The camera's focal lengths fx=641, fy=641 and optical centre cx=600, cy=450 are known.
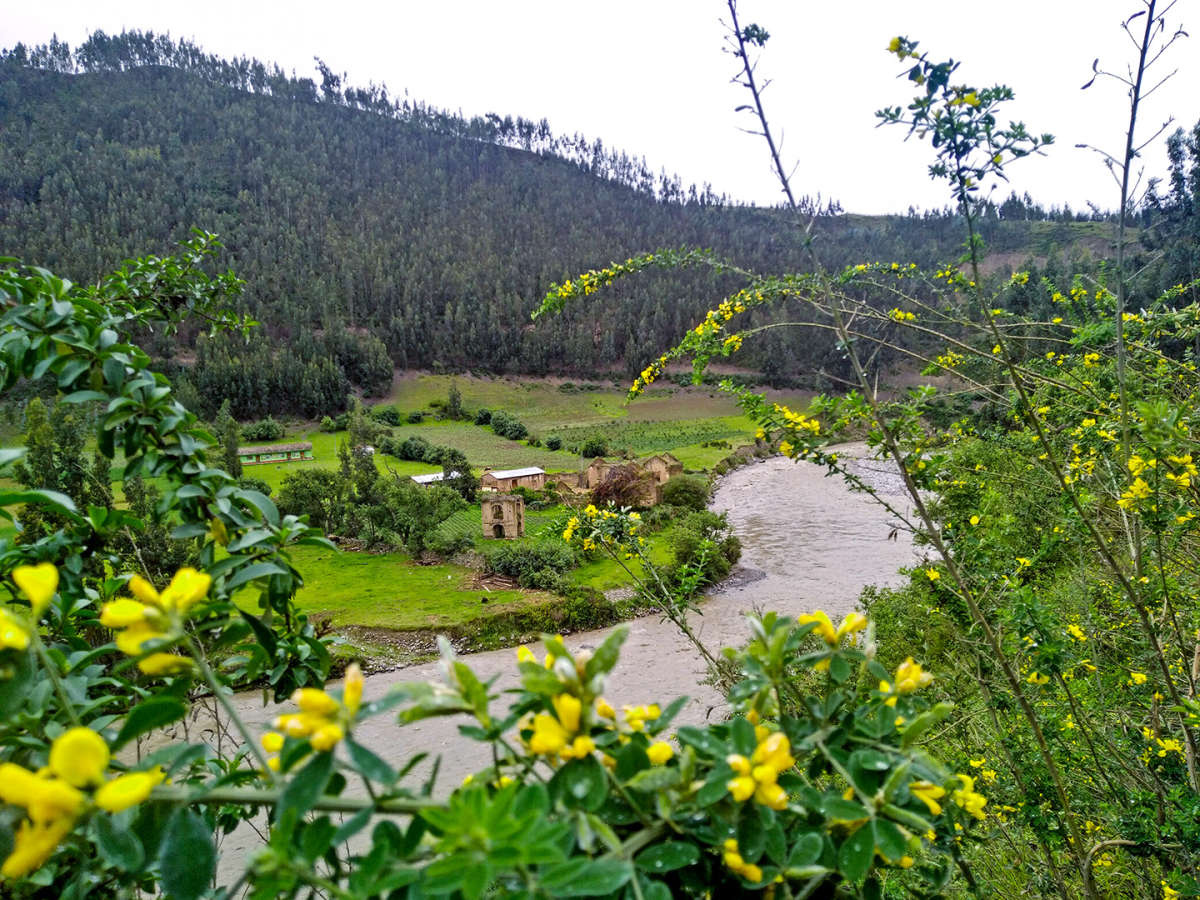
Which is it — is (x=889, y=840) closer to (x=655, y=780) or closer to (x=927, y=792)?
(x=927, y=792)

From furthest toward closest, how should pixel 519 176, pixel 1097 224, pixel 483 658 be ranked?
pixel 519 176 < pixel 1097 224 < pixel 483 658

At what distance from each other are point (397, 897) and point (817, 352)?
208ft

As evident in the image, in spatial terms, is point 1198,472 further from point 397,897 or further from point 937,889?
point 397,897

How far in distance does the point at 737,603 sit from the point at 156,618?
53.1 ft

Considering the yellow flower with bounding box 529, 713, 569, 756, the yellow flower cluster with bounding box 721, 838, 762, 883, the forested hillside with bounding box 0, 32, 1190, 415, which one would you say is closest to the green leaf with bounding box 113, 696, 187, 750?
the yellow flower with bounding box 529, 713, 569, 756

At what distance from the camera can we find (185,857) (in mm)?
561

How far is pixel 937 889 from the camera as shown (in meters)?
0.92

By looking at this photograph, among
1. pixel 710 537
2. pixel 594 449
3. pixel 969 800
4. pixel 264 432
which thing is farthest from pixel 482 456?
pixel 969 800

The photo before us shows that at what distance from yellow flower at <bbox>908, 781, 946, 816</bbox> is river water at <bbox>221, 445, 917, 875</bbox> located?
1.58 m

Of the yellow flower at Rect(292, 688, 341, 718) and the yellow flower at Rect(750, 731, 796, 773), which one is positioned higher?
the yellow flower at Rect(292, 688, 341, 718)

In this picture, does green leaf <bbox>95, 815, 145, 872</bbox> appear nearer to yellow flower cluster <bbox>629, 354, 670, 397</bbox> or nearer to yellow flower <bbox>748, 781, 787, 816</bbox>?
yellow flower <bbox>748, 781, 787, 816</bbox>

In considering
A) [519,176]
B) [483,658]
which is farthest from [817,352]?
[519,176]

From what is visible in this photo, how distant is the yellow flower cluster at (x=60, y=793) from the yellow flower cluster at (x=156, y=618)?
0.30 ft

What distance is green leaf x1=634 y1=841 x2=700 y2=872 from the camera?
0.62 meters
